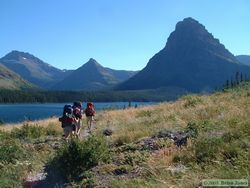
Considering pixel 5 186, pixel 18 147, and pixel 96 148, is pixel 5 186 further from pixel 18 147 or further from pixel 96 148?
pixel 18 147

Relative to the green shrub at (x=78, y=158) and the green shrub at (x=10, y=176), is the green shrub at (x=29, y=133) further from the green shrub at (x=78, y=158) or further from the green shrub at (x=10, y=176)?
the green shrub at (x=78, y=158)

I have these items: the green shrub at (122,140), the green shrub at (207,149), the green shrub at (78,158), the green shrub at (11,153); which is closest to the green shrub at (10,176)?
the green shrub at (11,153)

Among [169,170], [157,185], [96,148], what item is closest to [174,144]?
[96,148]

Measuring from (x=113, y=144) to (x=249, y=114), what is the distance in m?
4.43

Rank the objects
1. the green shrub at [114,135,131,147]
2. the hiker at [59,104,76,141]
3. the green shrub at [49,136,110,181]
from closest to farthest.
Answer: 1. the green shrub at [49,136,110,181]
2. the green shrub at [114,135,131,147]
3. the hiker at [59,104,76,141]

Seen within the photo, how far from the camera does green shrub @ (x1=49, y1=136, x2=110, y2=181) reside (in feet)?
37.0

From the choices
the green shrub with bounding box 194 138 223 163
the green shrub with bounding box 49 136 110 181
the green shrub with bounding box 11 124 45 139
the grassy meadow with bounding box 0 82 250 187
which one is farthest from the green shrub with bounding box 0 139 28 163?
the green shrub with bounding box 194 138 223 163

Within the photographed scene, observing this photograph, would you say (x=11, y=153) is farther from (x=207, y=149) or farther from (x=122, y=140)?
(x=207, y=149)

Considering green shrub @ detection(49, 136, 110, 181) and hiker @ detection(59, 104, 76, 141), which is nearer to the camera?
green shrub @ detection(49, 136, 110, 181)

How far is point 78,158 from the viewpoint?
11.5 meters

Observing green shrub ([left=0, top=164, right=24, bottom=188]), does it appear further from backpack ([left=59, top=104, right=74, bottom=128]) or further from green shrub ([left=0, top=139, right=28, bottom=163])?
backpack ([left=59, top=104, right=74, bottom=128])

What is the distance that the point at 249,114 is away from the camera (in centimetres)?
1289

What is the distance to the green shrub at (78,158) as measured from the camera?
37.0ft

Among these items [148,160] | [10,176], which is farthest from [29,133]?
[148,160]
